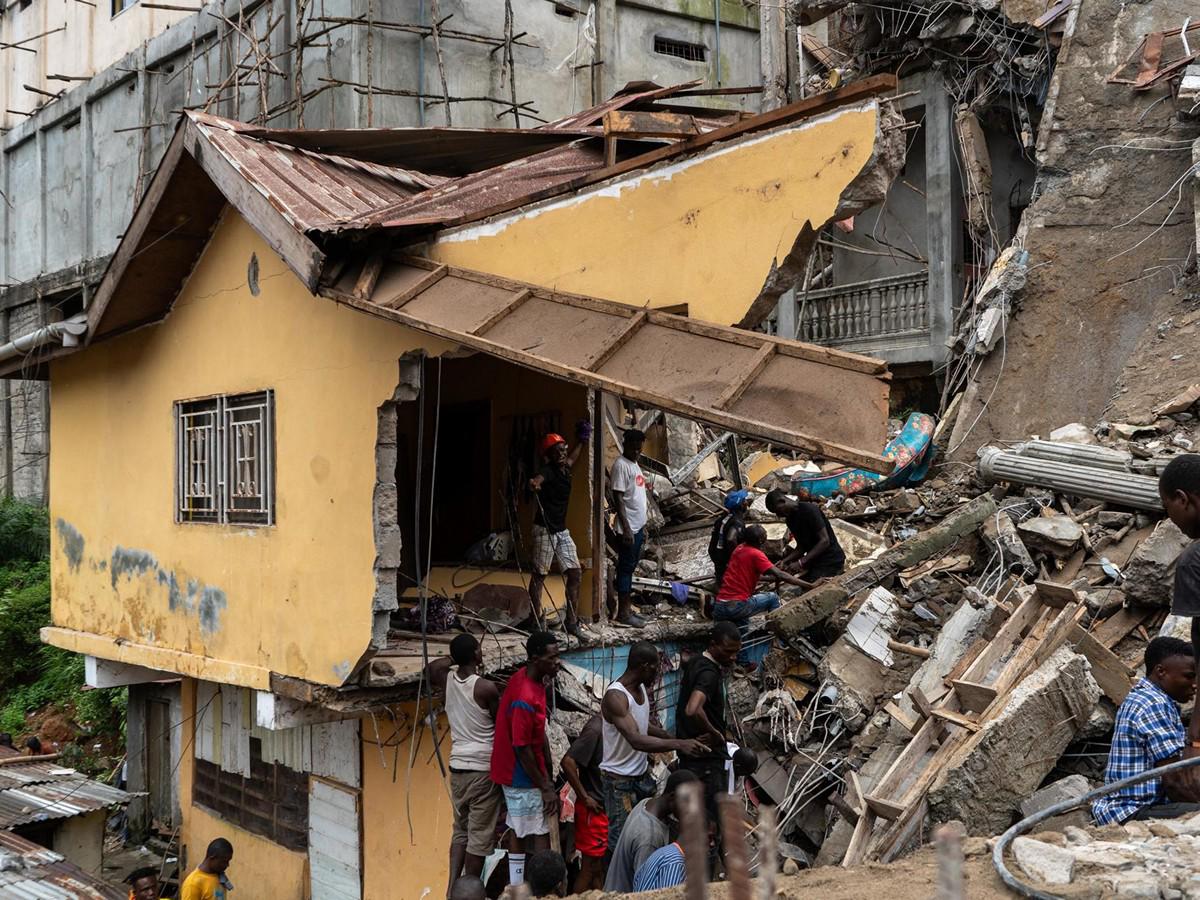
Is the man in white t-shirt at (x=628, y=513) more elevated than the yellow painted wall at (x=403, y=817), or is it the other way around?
the man in white t-shirt at (x=628, y=513)

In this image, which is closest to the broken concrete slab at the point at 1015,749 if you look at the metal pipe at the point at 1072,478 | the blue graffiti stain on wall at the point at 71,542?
the metal pipe at the point at 1072,478

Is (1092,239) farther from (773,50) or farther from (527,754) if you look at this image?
(527,754)

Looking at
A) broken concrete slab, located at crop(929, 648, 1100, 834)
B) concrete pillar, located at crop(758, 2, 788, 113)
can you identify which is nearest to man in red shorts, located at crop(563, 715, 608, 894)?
broken concrete slab, located at crop(929, 648, 1100, 834)

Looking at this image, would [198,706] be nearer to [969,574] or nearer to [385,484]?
[385,484]

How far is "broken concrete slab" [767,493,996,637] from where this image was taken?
907 centimetres

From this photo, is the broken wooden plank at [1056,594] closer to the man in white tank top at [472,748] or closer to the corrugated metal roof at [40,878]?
the man in white tank top at [472,748]

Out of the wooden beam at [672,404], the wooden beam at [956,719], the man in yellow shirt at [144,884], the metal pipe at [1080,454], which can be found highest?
the wooden beam at [672,404]

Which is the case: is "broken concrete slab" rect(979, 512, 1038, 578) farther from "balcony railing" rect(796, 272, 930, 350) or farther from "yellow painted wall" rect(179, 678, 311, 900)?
"balcony railing" rect(796, 272, 930, 350)

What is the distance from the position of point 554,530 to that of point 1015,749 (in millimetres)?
3591

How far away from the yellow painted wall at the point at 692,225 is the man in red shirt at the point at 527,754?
2.36 meters

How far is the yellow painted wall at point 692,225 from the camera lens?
6.77m

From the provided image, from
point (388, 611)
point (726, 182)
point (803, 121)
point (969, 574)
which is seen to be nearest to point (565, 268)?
point (726, 182)

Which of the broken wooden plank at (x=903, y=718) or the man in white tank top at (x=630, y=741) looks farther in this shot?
the broken wooden plank at (x=903, y=718)

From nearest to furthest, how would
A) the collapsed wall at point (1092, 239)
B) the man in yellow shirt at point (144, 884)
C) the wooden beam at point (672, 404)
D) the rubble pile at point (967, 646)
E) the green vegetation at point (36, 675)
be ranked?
the wooden beam at point (672, 404) → the rubble pile at point (967, 646) → the man in yellow shirt at point (144, 884) → the collapsed wall at point (1092, 239) → the green vegetation at point (36, 675)
